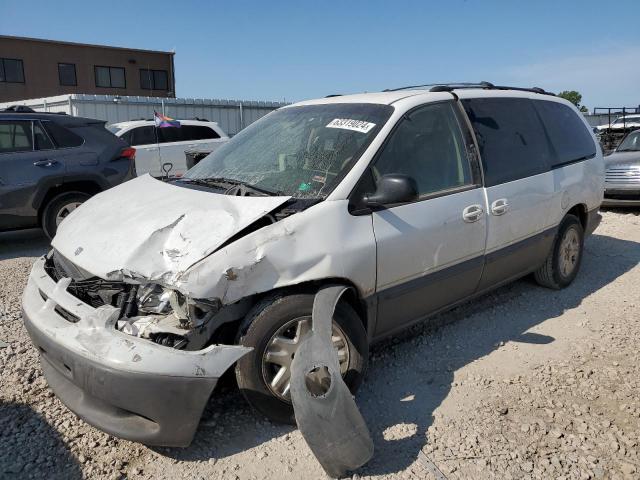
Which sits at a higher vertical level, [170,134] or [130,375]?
[170,134]

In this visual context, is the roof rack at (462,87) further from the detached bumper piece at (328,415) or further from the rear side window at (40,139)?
the rear side window at (40,139)

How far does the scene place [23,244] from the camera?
23.7 feet

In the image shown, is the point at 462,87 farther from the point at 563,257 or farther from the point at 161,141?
the point at 161,141

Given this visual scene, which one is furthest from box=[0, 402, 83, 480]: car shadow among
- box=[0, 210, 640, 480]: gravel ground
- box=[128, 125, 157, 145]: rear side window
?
box=[128, 125, 157, 145]: rear side window

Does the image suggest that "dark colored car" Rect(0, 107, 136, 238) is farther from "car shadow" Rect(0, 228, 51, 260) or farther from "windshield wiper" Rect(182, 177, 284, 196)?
"windshield wiper" Rect(182, 177, 284, 196)

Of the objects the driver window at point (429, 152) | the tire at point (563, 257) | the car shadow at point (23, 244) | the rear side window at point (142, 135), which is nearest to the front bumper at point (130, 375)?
the driver window at point (429, 152)

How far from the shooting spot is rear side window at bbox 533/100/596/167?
186 inches

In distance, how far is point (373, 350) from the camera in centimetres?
385

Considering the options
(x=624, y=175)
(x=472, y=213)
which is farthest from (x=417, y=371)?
(x=624, y=175)

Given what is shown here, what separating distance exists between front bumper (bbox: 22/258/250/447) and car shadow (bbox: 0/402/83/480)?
0.28 m

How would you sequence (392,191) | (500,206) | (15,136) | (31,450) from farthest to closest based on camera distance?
(15,136), (500,206), (392,191), (31,450)

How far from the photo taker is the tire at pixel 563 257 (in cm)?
491

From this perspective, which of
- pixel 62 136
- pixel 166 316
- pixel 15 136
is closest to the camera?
pixel 166 316

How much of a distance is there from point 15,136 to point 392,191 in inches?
230
